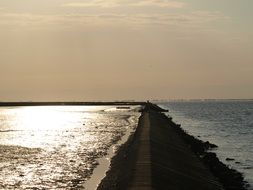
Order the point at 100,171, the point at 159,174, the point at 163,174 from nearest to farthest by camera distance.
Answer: the point at 159,174, the point at 163,174, the point at 100,171

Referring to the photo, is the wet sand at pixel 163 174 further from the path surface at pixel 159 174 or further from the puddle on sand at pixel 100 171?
the puddle on sand at pixel 100 171

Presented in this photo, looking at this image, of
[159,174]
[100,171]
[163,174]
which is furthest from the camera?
[100,171]

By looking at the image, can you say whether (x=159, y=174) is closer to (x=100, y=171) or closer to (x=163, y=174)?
(x=163, y=174)

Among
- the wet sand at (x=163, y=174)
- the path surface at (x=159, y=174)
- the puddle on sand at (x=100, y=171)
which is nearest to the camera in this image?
the path surface at (x=159, y=174)

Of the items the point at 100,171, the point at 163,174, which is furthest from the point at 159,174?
the point at 100,171

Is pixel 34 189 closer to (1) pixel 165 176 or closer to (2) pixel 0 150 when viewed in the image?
(1) pixel 165 176

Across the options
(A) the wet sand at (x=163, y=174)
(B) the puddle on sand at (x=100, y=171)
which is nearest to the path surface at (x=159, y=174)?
(A) the wet sand at (x=163, y=174)

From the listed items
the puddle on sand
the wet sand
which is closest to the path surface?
the wet sand

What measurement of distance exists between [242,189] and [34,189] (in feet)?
25.6

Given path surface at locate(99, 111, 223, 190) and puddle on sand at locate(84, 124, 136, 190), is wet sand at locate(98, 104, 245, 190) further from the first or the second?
puddle on sand at locate(84, 124, 136, 190)

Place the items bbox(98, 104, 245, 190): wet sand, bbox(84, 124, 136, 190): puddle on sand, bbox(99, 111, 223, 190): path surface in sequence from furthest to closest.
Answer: bbox(84, 124, 136, 190): puddle on sand < bbox(98, 104, 245, 190): wet sand < bbox(99, 111, 223, 190): path surface

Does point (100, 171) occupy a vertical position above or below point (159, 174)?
below

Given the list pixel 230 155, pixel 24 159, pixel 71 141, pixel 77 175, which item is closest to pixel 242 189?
pixel 77 175

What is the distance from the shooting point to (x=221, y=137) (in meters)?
50.8
